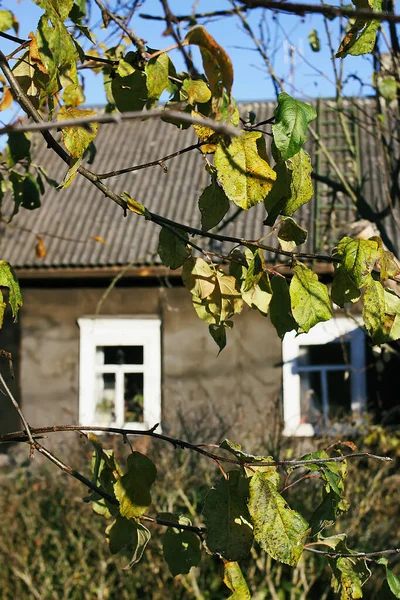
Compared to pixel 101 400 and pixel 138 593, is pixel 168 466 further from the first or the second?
pixel 101 400

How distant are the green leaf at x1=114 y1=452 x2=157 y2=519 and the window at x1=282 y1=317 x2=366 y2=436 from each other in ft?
24.1

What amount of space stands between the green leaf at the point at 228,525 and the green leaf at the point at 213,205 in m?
0.49

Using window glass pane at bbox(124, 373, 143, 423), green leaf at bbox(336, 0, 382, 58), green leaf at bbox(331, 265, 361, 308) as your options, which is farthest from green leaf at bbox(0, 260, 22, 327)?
window glass pane at bbox(124, 373, 143, 423)

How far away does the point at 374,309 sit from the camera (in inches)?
55.3

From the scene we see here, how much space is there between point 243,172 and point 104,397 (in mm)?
8582

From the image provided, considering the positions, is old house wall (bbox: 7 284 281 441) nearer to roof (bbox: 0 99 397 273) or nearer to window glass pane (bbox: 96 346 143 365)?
window glass pane (bbox: 96 346 143 365)

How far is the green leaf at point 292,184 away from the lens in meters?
A: 1.32

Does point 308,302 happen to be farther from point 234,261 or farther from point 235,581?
point 235,581

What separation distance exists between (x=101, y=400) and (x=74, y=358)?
0.64 metres

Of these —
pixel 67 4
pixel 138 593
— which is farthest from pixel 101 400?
pixel 67 4

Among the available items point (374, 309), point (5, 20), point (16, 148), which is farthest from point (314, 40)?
point (374, 309)

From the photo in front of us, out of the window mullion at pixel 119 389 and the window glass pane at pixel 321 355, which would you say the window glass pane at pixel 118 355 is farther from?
the window glass pane at pixel 321 355

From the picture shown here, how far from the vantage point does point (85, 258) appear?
957 centimetres

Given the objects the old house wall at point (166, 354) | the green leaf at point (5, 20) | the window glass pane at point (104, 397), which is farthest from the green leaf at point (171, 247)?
the window glass pane at point (104, 397)
